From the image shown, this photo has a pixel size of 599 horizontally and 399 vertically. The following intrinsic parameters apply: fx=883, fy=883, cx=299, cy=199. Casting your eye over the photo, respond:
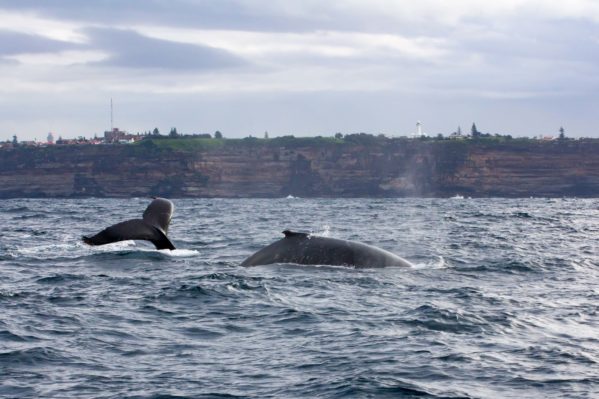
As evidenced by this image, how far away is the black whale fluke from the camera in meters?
27.3

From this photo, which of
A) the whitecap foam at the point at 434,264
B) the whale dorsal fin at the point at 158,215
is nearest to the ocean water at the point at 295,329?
the whitecap foam at the point at 434,264

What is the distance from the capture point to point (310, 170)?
17725cm

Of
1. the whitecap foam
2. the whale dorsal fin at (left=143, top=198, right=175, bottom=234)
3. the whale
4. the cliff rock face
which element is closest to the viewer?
the whale

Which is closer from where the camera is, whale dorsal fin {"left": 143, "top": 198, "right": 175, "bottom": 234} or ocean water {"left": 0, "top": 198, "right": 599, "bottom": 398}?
ocean water {"left": 0, "top": 198, "right": 599, "bottom": 398}

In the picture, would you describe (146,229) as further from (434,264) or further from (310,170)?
(310,170)

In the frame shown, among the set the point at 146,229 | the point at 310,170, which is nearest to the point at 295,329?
the point at 146,229

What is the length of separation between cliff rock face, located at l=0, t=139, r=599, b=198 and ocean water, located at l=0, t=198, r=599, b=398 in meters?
146

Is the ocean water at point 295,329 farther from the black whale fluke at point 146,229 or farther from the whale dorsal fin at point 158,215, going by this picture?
the whale dorsal fin at point 158,215

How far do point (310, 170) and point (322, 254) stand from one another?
507 ft

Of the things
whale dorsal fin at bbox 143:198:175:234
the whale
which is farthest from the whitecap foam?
whale dorsal fin at bbox 143:198:175:234

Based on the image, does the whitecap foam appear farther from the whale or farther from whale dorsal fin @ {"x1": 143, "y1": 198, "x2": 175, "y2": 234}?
whale dorsal fin @ {"x1": 143, "y1": 198, "x2": 175, "y2": 234}

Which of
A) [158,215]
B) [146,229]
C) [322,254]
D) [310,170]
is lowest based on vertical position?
[322,254]

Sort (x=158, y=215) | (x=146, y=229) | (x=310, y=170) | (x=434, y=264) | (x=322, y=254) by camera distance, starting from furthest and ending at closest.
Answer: (x=310, y=170), (x=158, y=215), (x=146, y=229), (x=434, y=264), (x=322, y=254)

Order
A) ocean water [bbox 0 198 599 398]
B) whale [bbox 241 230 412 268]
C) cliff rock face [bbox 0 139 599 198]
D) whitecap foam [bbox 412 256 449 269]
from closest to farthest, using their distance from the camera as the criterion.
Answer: ocean water [bbox 0 198 599 398]
whale [bbox 241 230 412 268]
whitecap foam [bbox 412 256 449 269]
cliff rock face [bbox 0 139 599 198]
